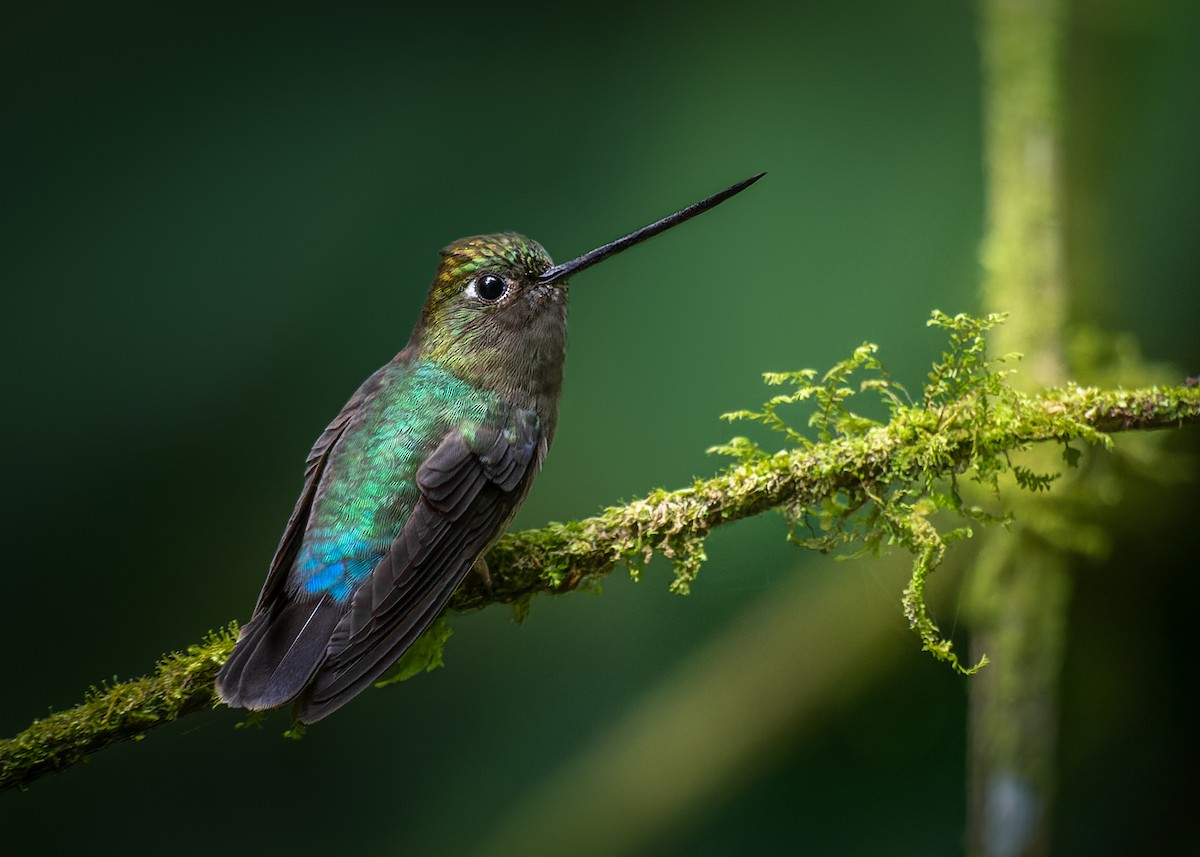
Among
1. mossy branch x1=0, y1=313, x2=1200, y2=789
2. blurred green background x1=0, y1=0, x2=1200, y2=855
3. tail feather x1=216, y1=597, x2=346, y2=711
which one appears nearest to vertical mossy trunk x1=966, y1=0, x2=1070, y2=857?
blurred green background x1=0, y1=0, x2=1200, y2=855

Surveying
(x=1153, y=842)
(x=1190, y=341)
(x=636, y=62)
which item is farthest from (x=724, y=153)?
(x=1153, y=842)

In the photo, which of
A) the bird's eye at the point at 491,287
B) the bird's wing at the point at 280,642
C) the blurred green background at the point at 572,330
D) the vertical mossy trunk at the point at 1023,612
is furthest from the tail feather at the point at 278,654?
the vertical mossy trunk at the point at 1023,612

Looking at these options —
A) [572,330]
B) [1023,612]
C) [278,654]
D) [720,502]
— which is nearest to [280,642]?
[278,654]

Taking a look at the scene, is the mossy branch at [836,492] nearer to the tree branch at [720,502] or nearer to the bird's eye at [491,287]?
the tree branch at [720,502]

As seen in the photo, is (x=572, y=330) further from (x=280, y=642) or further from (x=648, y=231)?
(x=280, y=642)

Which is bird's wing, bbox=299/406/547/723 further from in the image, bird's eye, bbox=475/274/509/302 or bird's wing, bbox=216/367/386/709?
bird's eye, bbox=475/274/509/302

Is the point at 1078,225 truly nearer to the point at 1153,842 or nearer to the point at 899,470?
the point at 899,470
